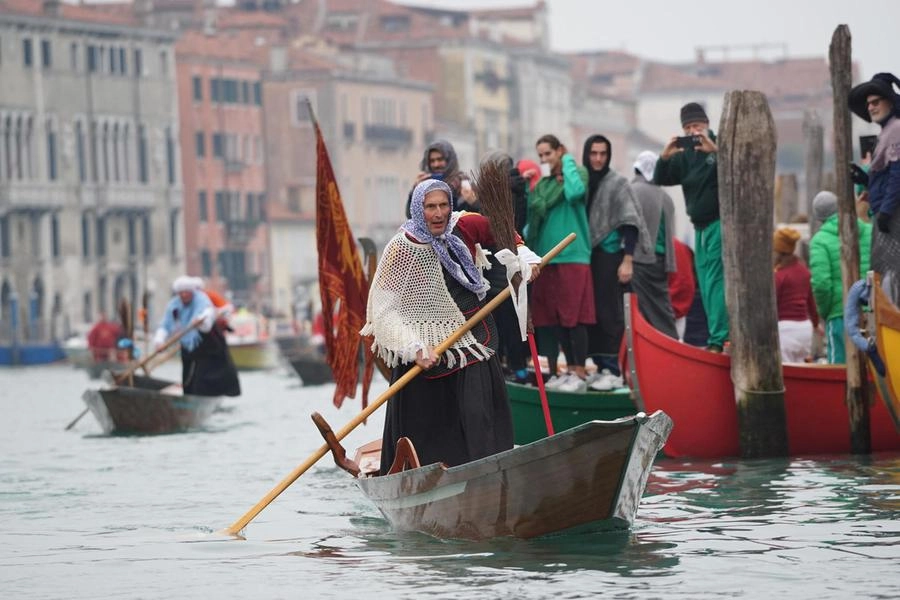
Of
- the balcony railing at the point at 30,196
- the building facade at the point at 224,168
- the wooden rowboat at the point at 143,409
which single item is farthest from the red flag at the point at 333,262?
the building facade at the point at 224,168

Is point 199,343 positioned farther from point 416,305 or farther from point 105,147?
point 105,147

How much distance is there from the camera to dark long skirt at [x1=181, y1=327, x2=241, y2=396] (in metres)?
20.9

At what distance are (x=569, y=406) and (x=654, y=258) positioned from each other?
1.25 m

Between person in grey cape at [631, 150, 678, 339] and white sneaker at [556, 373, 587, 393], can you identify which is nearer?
white sneaker at [556, 373, 587, 393]

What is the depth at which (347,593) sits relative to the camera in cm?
924

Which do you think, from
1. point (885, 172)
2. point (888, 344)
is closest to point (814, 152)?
point (885, 172)

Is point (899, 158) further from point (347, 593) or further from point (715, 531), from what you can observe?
point (347, 593)

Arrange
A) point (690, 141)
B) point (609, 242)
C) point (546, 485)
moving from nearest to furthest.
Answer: point (546, 485) → point (690, 141) → point (609, 242)

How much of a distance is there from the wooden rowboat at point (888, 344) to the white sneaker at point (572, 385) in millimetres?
1759

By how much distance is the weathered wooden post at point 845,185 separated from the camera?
1291 centimetres

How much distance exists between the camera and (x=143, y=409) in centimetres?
2034

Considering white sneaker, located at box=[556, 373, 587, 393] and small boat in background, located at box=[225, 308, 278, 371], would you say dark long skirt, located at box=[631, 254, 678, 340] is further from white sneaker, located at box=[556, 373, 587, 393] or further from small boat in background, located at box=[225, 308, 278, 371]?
small boat in background, located at box=[225, 308, 278, 371]

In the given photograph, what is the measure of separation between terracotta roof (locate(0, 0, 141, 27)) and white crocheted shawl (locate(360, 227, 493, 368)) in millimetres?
57787

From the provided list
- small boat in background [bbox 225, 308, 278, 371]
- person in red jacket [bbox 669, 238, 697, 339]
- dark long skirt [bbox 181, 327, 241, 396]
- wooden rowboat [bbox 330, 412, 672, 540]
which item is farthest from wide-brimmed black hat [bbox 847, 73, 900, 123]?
small boat in background [bbox 225, 308, 278, 371]
